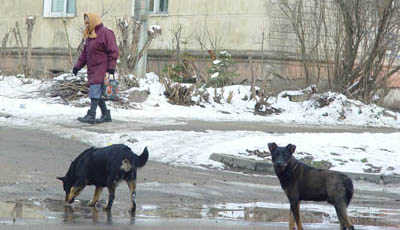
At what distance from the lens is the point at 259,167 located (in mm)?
12797

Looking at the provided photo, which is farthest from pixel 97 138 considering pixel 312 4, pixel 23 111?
pixel 312 4

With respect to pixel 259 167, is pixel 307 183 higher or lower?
higher

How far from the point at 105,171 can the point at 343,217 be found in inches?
94.5

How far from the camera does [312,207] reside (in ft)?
31.1

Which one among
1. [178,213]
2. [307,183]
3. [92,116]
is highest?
[307,183]

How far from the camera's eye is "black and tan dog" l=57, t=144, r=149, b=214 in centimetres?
811

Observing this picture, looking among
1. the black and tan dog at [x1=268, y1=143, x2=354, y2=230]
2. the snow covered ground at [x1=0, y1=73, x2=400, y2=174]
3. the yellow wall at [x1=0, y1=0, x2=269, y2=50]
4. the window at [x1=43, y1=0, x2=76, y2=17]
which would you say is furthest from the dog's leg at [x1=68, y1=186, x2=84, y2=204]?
the window at [x1=43, y1=0, x2=76, y2=17]

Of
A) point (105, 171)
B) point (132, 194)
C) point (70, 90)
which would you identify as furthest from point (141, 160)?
point (70, 90)

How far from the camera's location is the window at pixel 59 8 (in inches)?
1144

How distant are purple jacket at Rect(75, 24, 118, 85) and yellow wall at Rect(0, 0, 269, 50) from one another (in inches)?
363

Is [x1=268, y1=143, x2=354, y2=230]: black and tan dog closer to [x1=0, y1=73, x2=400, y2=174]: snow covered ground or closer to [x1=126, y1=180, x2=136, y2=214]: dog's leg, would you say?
[x1=126, y1=180, x2=136, y2=214]: dog's leg

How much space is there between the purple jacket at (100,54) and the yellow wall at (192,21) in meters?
9.22

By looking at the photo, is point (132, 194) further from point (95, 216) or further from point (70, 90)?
point (70, 90)

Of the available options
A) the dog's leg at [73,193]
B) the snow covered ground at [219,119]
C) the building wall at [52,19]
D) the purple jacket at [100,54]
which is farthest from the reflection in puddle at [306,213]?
the building wall at [52,19]
